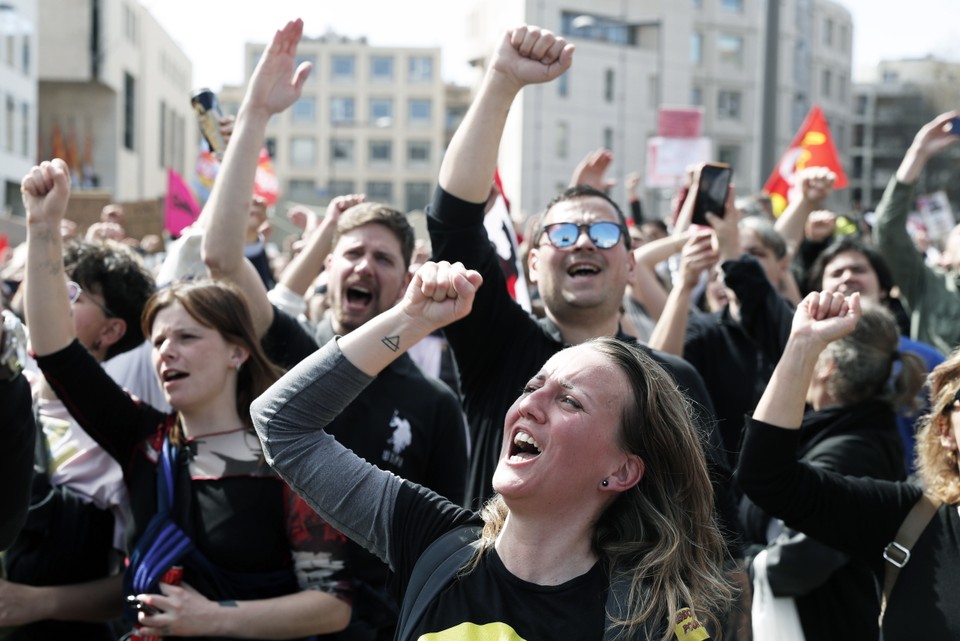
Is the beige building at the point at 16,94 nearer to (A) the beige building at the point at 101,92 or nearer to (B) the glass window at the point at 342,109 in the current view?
(A) the beige building at the point at 101,92

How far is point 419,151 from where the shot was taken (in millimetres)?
92312

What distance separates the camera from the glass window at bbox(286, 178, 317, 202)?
87.1 m

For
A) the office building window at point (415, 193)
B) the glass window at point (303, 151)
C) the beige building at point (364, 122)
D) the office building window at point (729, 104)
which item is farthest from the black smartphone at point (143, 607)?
the glass window at point (303, 151)

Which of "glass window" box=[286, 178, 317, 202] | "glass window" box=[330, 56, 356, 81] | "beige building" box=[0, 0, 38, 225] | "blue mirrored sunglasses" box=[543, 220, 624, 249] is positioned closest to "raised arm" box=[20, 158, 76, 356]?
"blue mirrored sunglasses" box=[543, 220, 624, 249]

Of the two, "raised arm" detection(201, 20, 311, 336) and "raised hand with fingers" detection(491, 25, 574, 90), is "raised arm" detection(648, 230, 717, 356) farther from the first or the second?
"raised arm" detection(201, 20, 311, 336)

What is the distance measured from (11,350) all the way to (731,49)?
63.4m

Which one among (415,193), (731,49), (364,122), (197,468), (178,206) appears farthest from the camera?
(415,193)

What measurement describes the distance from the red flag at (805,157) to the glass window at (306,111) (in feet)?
272

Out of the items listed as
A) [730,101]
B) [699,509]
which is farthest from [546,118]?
[699,509]

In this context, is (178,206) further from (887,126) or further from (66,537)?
(887,126)

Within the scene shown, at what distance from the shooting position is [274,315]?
3971 mm

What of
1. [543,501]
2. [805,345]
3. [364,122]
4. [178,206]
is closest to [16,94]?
[178,206]

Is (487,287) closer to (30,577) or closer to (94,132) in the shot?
(30,577)

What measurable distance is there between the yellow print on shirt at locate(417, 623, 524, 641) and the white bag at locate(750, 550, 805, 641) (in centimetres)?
191
